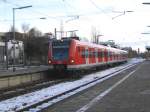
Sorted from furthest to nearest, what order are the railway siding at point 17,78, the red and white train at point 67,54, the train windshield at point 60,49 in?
the train windshield at point 60,49
the red and white train at point 67,54
the railway siding at point 17,78

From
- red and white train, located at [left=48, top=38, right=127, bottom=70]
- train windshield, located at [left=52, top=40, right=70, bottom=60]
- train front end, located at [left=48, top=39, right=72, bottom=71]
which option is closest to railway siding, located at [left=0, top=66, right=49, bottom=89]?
train front end, located at [left=48, top=39, right=72, bottom=71]

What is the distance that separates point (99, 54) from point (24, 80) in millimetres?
20078

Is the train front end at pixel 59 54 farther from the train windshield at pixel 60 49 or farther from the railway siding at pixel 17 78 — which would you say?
the railway siding at pixel 17 78

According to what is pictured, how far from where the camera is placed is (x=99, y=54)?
4969 cm

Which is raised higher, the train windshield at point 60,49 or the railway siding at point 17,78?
the train windshield at point 60,49

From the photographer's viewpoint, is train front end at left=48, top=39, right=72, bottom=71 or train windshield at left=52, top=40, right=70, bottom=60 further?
train windshield at left=52, top=40, right=70, bottom=60

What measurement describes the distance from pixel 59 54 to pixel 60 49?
0.40 m

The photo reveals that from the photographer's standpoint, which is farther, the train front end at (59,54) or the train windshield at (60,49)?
the train windshield at (60,49)

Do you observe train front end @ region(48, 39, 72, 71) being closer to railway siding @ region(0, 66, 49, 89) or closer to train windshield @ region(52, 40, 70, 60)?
train windshield @ region(52, 40, 70, 60)

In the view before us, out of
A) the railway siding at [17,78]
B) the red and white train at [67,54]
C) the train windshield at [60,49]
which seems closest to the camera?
the railway siding at [17,78]

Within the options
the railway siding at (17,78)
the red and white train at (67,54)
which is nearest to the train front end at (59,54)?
the red and white train at (67,54)

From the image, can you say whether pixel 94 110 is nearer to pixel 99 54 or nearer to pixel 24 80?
pixel 24 80

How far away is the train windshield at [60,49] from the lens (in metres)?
35.5

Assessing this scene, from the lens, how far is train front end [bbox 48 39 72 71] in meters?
35.1
